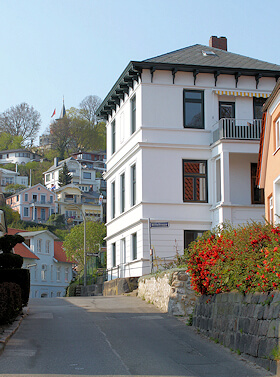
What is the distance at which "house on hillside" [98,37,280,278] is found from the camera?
30.2m

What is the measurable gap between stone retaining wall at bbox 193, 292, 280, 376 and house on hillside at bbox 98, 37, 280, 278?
1528cm

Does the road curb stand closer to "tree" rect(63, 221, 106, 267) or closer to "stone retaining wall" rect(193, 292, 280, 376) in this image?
"stone retaining wall" rect(193, 292, 280, 376)

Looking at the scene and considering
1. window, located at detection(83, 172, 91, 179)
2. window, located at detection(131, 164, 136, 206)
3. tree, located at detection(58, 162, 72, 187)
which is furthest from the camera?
window, located at detection(83, 172, 91, 179)

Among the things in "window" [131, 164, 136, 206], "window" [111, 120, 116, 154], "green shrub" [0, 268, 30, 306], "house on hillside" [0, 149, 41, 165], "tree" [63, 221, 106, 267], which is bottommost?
Answer: "green shrub" [0, 268, 30, 306]

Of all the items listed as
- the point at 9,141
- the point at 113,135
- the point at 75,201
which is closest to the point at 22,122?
the point at 9,141

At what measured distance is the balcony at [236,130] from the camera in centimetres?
3011

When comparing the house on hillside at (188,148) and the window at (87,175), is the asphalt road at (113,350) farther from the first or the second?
the window at (87,175)

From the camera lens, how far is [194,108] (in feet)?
103

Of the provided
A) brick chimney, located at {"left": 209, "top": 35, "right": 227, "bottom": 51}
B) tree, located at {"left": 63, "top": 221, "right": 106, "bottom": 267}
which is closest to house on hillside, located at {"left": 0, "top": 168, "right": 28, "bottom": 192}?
tree, located at {"left": 63, "top": 221, "right": 106, "bottom": 267}

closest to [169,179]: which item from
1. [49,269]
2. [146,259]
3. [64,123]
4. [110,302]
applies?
[146,259]

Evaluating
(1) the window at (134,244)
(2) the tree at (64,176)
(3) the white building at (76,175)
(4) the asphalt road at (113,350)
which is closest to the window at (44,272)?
(1) the window at (134,244)

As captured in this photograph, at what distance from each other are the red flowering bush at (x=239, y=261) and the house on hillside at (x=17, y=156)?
152 meters

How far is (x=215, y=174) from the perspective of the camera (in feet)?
101

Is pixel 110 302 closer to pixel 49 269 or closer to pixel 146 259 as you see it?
pixel 146 259
